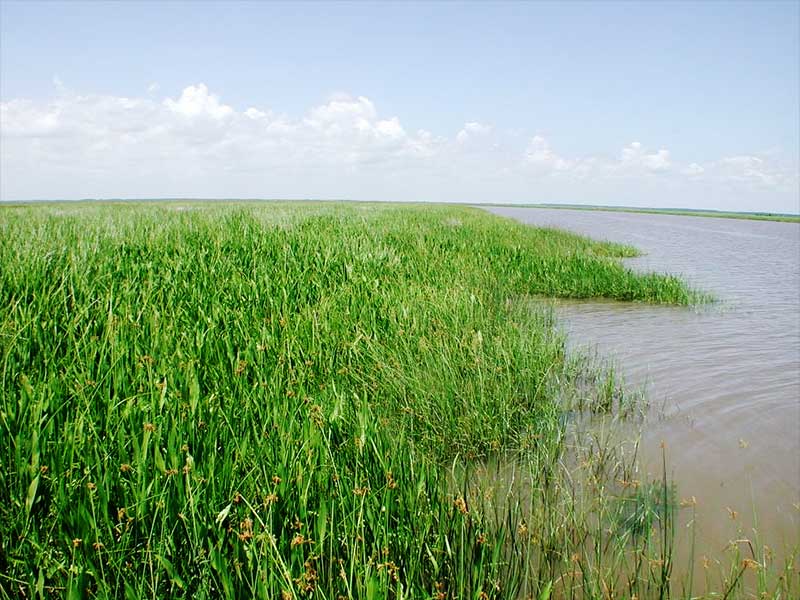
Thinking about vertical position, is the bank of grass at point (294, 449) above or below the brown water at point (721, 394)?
above

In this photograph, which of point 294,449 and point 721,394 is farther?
point 721,394

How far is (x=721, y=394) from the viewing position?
5223mm

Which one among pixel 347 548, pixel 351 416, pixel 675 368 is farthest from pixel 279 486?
pixel 675 368

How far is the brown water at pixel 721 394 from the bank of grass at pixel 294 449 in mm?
412

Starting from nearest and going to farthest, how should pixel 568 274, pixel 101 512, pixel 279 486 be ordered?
pixel 101 512 < pixel 279 486 < pixel 568 274

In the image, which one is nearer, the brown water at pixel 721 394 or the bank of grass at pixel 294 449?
the bank of grass at pixel 294 449

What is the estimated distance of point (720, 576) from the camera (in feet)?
8.65

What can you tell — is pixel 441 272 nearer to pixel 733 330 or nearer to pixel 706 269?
pixel 733 330

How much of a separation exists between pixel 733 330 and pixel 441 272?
13.9 ft

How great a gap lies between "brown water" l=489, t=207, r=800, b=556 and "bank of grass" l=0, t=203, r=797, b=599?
0.41m

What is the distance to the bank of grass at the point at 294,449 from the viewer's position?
192cm

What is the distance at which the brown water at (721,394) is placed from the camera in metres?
3.30

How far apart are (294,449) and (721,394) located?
4.47 metres

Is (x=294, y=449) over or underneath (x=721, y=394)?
over
